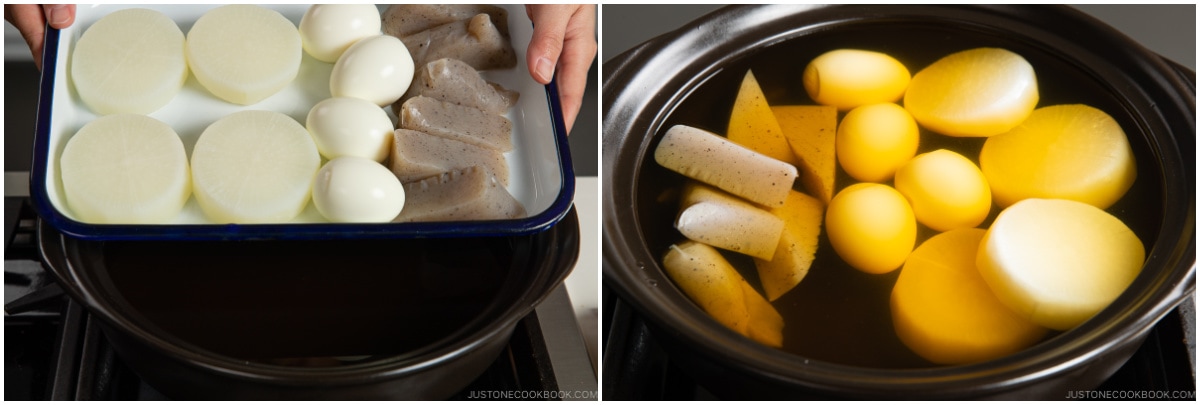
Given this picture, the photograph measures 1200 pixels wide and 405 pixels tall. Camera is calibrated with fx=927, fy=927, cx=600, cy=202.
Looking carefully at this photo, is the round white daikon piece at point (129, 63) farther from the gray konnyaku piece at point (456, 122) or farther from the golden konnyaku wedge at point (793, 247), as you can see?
the golden konnyaku wedge at point (793, 247)

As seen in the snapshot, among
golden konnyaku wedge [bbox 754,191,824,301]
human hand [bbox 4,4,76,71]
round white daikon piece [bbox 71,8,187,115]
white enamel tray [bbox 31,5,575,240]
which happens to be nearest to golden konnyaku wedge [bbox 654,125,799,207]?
golden konnyaku wedge [bbox 754,191,824,301]

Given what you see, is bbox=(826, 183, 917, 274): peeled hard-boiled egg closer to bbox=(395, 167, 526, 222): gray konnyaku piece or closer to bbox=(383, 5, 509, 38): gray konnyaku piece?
bbox=(395, 167, 526, 222): gray konnyaku piece

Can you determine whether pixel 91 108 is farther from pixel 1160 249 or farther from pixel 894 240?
pixel 1160 249

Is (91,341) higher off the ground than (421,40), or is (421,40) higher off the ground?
(421,40)

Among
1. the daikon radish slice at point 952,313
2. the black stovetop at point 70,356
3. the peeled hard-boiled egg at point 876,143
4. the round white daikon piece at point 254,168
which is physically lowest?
the black stovetop at point 70,356

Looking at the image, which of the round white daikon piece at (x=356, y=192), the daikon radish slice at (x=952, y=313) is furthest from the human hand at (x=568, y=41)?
the daikon radish slice at (x=952, y=313)

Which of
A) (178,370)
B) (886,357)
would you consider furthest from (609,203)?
(178,370)

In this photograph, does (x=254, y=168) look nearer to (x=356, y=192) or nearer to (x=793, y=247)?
(x=356, y=192)
